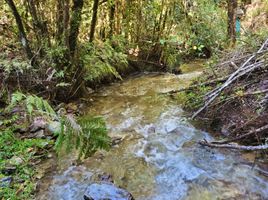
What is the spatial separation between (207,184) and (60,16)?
365cm

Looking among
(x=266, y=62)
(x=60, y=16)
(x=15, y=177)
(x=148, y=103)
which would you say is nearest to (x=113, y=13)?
(x=60, y=16)

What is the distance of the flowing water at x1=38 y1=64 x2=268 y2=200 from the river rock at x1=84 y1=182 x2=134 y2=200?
0.62 feet

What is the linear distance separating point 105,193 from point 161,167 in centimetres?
91

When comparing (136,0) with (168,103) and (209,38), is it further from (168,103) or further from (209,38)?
(168,103)

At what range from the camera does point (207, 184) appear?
322 cm

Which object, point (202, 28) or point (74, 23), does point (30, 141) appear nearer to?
point (74, 23)

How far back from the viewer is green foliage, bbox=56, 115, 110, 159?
8.73ft

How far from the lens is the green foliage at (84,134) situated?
2.66 m

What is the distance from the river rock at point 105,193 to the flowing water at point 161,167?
0.19 metres

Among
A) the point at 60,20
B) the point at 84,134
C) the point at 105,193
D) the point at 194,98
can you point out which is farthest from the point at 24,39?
the point at 105,193

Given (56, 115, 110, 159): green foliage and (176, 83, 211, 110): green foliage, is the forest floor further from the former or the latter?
(56, 115, 110, 159): green foliage

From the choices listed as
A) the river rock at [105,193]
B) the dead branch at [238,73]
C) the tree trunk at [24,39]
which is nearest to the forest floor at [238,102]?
the dead branch at [238,73]

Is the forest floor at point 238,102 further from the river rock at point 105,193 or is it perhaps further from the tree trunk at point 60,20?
the tree trunk at point 60,20

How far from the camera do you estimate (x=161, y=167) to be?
3.58m
